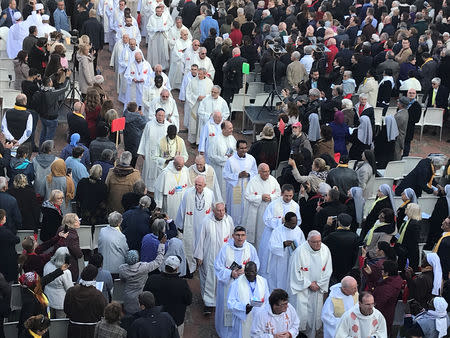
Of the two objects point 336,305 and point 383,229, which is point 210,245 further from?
point 383,229

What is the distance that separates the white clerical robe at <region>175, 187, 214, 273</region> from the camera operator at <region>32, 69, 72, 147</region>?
13.6ft

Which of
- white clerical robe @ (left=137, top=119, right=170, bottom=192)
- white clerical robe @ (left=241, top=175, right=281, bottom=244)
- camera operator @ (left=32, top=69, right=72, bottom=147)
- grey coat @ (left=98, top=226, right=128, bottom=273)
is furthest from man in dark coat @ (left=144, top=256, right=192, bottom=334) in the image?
camera operator @ (left=32, top=69, right=72, bottom=147)

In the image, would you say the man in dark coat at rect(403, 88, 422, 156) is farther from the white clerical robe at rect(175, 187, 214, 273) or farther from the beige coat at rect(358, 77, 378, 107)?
the white clerical robe at rect(175, 187, 214, 273)

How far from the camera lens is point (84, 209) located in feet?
41.8

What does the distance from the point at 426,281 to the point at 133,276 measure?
374 cm

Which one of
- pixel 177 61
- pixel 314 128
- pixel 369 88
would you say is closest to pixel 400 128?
pixel 369 88

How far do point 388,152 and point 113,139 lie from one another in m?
5.24

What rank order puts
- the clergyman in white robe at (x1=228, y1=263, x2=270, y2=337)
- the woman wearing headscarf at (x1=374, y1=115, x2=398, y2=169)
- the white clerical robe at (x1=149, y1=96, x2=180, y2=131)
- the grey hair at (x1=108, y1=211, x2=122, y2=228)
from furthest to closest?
the woman wearing headscarf at (x1=374, y1=115, x2=398, y2=169), the white clerical robe at (x1=149, y1=96, x2=180, y2=131), the grey hair at (x1=108, y1=211, x2=122, y2=228), the clergyman in white robe at (x1=228, y1=263, x2=270, y2=337)

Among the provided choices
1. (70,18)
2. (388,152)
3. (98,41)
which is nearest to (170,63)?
(98,41)

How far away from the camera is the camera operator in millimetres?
15594

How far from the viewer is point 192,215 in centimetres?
1281

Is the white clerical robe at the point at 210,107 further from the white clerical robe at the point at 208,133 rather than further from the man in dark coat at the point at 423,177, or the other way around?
the man in dark coat at the point at 423,177

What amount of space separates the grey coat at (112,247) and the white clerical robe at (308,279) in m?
2.24

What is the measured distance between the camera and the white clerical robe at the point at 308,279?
36.7 feet
